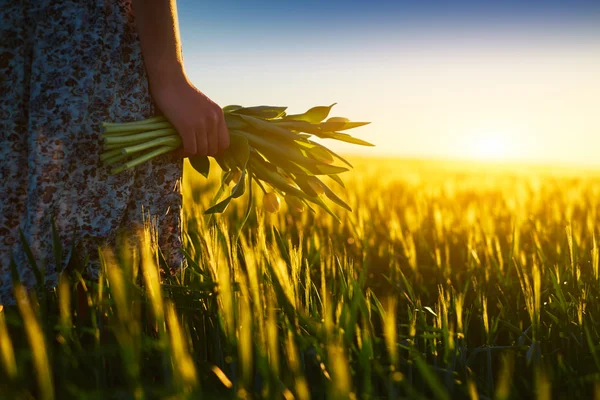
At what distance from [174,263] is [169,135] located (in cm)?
36

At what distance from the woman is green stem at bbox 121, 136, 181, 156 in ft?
0.12

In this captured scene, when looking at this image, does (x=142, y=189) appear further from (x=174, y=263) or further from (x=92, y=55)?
(x=92, y=55)

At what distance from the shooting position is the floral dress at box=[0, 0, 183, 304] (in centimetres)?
119

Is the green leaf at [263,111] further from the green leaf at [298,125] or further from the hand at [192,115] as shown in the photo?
the hand at [192,115]

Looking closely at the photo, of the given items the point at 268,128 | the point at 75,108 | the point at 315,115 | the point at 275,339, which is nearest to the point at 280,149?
the point at 268,128

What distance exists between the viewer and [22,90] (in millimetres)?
1223

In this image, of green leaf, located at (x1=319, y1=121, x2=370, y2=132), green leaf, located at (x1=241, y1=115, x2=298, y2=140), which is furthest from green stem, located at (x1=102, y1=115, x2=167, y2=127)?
green leaf, located at (x1=319, y1=121, x2=370, y2=132)

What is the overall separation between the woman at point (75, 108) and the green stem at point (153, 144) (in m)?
0.04

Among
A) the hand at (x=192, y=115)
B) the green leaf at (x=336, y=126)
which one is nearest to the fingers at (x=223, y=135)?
the hand at (x=192, y=115)

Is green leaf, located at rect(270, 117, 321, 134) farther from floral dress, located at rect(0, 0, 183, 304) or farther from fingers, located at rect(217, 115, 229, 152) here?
floral dress, located at rect(0, 0, 183, 304)

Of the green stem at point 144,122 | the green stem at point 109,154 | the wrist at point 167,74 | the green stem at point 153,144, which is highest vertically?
the wrist at point 167,74

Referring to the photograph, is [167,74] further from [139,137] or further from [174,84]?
[139,137]

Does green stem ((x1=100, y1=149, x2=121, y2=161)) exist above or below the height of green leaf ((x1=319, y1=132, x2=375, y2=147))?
below

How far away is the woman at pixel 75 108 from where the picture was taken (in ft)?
3.90
